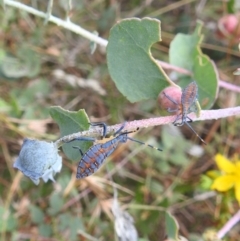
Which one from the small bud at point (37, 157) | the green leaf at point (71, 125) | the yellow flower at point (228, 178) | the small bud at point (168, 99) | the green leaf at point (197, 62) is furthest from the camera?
the yellow flower at point (228, 178)

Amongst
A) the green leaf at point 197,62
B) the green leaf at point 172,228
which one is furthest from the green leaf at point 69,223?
the green leaf at point 197,62

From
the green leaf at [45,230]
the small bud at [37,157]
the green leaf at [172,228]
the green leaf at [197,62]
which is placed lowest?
the green leaf at [45,230]

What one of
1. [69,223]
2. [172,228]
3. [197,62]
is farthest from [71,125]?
[69,223]

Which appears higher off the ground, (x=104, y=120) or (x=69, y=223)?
(x=104, y=120)

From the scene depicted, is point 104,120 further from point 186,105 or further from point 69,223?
point 186,105

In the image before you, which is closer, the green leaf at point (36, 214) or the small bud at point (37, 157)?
the small bud at point (37, 157)

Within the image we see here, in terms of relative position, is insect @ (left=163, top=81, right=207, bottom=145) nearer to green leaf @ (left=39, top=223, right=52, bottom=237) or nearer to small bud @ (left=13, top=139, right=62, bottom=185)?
small bud @ (left=13, top=139, right=62, bottom=185)

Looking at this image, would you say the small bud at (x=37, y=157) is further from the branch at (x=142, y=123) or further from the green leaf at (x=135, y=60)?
the green leaf at (x=135, y=60)
